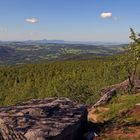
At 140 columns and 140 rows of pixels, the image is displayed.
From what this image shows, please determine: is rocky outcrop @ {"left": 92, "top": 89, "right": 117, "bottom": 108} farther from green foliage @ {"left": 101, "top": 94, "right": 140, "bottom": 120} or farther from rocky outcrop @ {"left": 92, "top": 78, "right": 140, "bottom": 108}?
green foliage @ {"left": 101, "top": 94, "right": 140, "bottom": 120}

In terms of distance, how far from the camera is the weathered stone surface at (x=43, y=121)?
24219 millimetres

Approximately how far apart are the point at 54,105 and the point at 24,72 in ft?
454

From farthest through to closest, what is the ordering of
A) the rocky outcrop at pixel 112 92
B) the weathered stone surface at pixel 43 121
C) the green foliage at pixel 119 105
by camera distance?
1. the rocky outcrop at pixel 112 92
2. the green foliage at pixel 119 105
3. the weathered stone surface at pixel 43 121

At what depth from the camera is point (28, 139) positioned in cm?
2358

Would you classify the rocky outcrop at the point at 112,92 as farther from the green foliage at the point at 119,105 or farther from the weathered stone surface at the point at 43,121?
the weathered stone surface at the point at 43,121

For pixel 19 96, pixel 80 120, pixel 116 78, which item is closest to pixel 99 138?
pixel 80 120

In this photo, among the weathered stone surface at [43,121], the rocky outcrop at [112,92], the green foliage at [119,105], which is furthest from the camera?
the rocky outcrop at [112,92]

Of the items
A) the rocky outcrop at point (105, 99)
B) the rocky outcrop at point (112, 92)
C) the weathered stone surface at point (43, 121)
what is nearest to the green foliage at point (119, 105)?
the rocky outcrop at point (105, 99)

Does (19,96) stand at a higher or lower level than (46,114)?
lower

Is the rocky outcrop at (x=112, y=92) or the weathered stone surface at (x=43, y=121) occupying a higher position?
the weathered stone surface at (x=43, y=121)

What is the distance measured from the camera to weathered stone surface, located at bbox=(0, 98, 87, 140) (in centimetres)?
2422

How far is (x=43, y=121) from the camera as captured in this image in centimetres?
2622

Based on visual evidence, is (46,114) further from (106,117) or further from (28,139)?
(106,117)

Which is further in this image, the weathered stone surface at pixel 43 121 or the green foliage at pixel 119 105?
the green foliage at pixel 119 105
